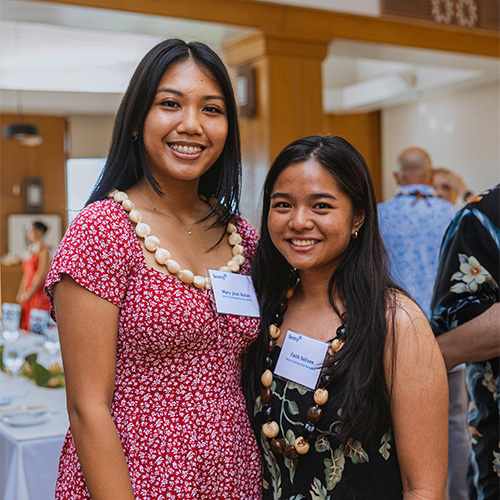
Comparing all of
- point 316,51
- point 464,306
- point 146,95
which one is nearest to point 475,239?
point 464,306

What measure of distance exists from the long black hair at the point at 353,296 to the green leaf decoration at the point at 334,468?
4 cm

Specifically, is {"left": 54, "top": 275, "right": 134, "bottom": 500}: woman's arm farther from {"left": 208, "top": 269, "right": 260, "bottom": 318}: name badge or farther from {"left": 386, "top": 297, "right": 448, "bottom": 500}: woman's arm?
{"left": 386, "top": 297, "right": 448, "bottom": 500}: woman's arm

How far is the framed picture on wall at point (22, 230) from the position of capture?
36.4ft

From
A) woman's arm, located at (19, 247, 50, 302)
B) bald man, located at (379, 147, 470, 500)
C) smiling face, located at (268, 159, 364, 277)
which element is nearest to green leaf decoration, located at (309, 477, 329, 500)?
smiling face, located at (268, 159, 364, 277)

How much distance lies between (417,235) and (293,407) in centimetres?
234

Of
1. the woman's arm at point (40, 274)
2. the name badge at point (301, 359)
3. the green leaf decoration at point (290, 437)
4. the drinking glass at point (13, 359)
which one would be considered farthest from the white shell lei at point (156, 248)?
the woman's arm at point (40, 274)

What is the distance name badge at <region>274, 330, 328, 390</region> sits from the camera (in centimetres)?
143

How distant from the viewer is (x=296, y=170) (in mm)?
1437

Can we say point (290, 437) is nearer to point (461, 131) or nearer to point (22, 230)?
point (461, 131)

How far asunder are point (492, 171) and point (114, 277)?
8119mm

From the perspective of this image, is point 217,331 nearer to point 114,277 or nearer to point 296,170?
point 114,277

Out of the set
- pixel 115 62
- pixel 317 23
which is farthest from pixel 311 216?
pixel 115 62

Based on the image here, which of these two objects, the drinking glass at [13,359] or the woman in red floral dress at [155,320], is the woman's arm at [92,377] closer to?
the woman in red floral dress at [155,320]

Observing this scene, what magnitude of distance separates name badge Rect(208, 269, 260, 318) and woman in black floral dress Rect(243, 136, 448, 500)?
58 mm
